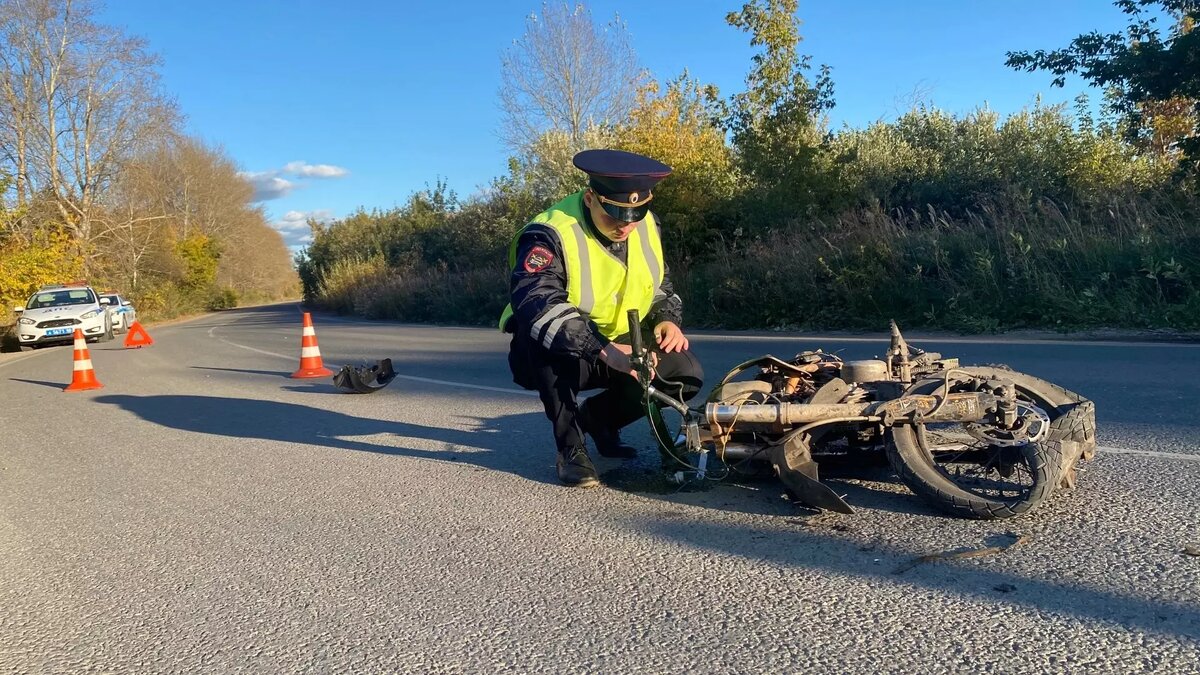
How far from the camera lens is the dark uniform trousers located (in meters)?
4.50

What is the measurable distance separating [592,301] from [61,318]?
21.5 metres

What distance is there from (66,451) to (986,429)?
6248 millimetres

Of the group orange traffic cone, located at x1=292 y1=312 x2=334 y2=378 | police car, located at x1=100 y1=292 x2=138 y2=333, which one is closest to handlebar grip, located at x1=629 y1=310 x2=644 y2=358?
orange traffic cone, located at x1=292 y1=312 x2=334 y2=378

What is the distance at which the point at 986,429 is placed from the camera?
3.68m

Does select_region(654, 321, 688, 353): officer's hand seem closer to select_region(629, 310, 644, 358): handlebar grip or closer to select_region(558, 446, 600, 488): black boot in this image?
select_region(629, 310, 644, 358): handlebar grip

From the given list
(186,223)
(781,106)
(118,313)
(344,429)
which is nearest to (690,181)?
(781,106)

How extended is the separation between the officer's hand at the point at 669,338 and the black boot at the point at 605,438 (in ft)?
2.33

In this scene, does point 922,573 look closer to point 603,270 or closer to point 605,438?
point 603,270

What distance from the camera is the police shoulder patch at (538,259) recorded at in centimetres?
429

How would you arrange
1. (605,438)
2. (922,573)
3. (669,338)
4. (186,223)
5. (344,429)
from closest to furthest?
(922,573) < (669,338) < (605,438) < (344,429) < (186,223)

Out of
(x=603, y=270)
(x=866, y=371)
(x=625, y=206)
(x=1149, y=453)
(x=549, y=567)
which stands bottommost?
(x=549, y=567)

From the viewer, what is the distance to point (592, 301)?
446 centimetres

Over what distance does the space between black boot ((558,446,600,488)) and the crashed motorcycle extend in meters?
0.58

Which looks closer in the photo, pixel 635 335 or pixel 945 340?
pixel 635 335
